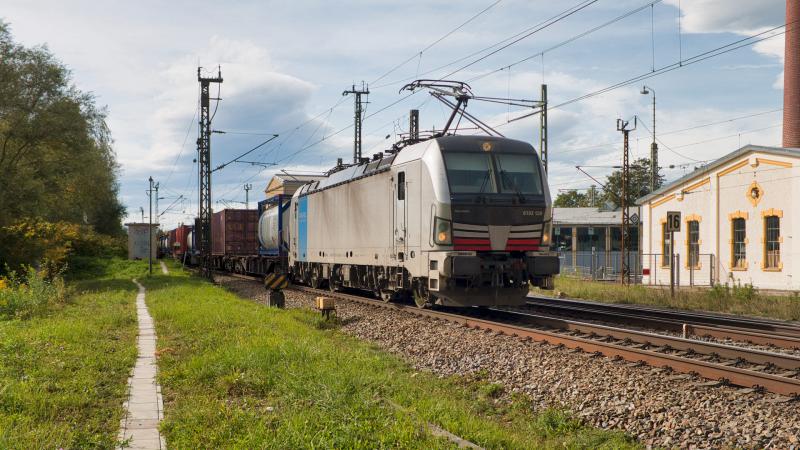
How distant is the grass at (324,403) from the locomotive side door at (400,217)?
4239 millimetres

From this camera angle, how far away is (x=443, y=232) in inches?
529

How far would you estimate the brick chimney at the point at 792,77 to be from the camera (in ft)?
103

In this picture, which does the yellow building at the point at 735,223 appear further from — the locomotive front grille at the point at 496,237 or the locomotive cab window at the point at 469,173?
the locomotive cab window at the point at 469,173

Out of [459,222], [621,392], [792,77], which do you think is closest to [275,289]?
[459,222]

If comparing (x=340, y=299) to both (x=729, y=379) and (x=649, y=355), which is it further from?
(x=729, y=379)

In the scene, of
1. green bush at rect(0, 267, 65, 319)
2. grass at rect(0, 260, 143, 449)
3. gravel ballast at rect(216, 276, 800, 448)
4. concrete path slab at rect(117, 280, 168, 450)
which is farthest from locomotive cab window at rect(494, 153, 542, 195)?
green bush at rect(0, 267, 65, 319)

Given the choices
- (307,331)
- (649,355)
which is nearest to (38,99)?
(307,331)

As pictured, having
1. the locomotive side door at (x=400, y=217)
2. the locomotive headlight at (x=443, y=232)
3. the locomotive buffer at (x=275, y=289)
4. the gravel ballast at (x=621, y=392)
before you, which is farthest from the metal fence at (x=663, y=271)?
the gravel ballast at (x=621, y=392)

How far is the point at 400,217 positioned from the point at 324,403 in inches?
351

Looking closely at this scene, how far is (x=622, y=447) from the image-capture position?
5977 mm

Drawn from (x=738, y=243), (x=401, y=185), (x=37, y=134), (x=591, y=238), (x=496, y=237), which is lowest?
(x=738, y=243)

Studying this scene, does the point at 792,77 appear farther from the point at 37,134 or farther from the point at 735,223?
the point at 37,134

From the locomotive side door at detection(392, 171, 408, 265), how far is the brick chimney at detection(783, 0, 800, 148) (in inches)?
923

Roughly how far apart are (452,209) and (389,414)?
7.48 metres
